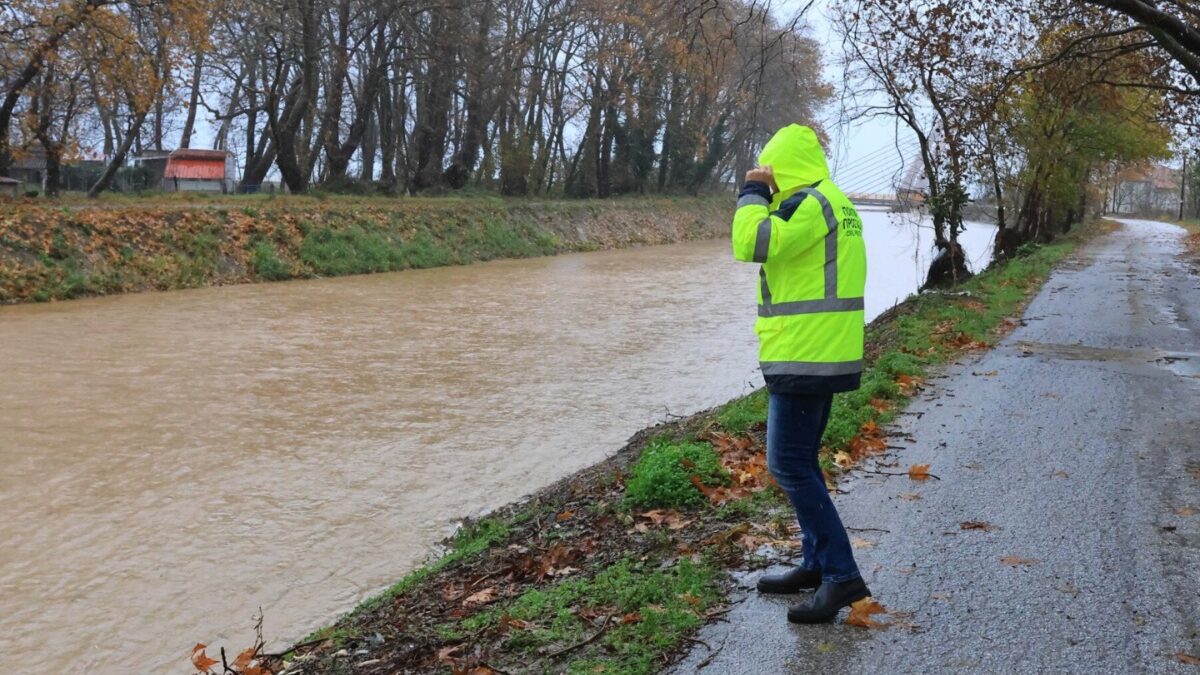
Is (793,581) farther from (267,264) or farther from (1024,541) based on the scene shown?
(267,264)

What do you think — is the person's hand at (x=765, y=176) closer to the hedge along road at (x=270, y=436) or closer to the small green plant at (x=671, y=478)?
the small green plant at (x=671, y=478)

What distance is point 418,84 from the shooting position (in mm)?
42531

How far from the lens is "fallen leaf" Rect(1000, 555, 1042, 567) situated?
5.30 metres

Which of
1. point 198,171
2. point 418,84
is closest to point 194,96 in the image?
point 198,171

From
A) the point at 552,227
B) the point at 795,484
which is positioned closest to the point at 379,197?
the point at 552,227

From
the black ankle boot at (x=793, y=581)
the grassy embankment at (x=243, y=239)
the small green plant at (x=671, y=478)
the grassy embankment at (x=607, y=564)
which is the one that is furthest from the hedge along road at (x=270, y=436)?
the black ankle boot at (x=793, y=581)

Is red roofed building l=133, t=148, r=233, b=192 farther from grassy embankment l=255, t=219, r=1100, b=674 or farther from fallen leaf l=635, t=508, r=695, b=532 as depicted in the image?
fallen leaf l=635, t=508, r=695, b=532

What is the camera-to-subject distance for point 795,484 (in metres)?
4.61

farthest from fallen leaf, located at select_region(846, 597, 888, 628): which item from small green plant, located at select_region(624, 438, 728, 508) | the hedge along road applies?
the hedge along road

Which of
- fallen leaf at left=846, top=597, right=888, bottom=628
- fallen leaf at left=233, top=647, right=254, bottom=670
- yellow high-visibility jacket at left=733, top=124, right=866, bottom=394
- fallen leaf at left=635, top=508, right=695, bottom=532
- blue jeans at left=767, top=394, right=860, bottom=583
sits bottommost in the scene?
fallen leaf at left=233, top=647, right=254, bottom=670

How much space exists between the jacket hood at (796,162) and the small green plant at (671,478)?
2791mm

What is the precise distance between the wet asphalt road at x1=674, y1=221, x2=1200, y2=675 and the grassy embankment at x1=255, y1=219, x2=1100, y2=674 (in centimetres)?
31

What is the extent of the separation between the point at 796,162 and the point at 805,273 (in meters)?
0.49

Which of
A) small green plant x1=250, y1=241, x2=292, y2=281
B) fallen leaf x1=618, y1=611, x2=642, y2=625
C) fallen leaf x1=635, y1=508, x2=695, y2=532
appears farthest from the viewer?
small green plant x1=250, y1=241, x2=292, y2=281
